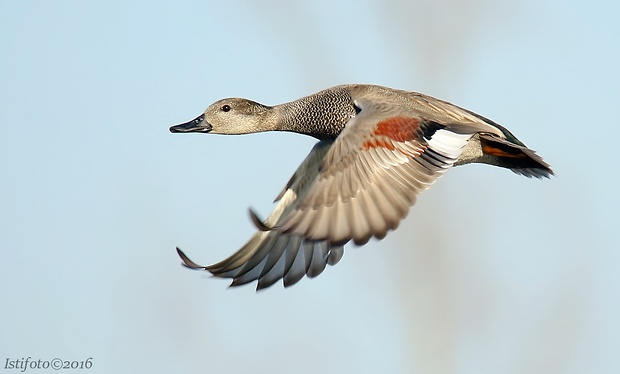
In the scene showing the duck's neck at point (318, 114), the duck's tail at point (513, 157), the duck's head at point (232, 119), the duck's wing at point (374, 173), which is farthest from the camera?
the duck's head at point (232, 119)

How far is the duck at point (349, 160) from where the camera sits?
6.45m

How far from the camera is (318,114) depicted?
7984 millimetres

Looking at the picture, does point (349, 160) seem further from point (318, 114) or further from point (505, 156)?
point (505, 156)

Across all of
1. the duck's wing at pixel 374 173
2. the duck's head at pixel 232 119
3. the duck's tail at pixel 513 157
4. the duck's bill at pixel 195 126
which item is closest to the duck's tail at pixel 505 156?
the duck's tail at pixel 513 157

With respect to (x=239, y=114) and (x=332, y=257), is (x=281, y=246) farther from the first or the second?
(x=239, y=114)

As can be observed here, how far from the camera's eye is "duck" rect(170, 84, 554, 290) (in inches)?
254

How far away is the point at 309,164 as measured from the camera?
829 cm

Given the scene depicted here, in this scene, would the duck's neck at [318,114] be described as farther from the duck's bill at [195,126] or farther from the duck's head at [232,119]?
the duck's bill at [195,126]

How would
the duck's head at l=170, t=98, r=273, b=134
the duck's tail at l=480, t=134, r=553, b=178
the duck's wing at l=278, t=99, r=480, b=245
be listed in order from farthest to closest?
the duck's head at l=170, t=98, r=273, b=134, the duck's tail at l=480, t=134, r=553, b=178, the duck's wing at l=278, t=99, r=480, b=245

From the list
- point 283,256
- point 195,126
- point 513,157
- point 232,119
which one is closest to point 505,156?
point 513,157

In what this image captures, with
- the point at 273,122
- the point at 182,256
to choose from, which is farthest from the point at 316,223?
the point at 273,122

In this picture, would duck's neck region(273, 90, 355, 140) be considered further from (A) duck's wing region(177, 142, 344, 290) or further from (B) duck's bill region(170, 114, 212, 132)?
(B) duck's bill region(170, 114, 212, 132)

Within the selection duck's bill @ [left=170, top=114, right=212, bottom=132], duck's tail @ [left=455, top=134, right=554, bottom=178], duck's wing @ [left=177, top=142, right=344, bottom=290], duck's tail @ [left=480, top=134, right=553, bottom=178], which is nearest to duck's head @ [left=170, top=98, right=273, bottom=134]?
duck's bill @ [left=170, top=114, right=212, bottom=132]

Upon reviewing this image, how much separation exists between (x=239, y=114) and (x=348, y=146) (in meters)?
1.73
